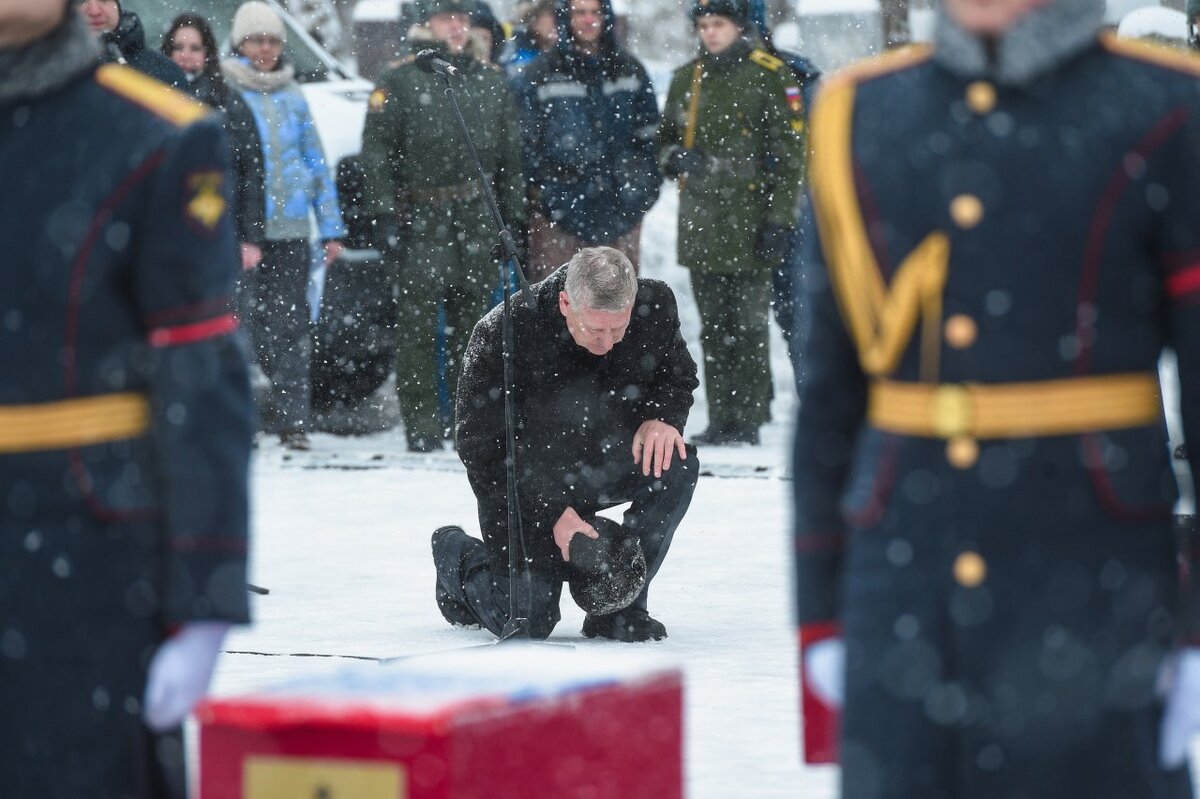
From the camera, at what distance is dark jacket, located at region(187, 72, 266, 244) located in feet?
33.3

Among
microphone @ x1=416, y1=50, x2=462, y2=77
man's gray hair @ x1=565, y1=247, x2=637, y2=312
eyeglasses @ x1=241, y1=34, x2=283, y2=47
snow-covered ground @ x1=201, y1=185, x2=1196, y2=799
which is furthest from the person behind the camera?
eyeglasses @ x1=241, y1=34, x2=283, y2=47

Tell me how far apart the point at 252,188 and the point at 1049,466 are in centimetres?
786

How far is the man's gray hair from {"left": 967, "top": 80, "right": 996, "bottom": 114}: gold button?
3.86 metres

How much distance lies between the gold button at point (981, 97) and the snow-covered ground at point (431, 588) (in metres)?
2.10

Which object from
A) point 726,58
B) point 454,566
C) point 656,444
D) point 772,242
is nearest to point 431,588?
point 454,566

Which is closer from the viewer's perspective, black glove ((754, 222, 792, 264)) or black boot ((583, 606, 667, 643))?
black boot ((583, 606, 667, 643))

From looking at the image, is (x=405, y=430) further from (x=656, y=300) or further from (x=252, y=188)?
(x=656, y=300)

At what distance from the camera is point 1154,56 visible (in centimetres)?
264

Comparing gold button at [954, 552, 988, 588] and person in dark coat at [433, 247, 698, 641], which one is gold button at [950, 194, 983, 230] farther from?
person in dark coat at [433, 247, 698, 641]

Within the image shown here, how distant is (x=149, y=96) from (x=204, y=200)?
157 mm

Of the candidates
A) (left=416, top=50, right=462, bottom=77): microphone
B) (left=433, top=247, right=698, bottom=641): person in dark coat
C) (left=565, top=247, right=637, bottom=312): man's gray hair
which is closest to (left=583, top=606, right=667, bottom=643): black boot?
(left=433, top=247, right=698, bottom=641): person in dark coat

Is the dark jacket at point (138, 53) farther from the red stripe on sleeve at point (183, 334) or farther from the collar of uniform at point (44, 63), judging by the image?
the red stripe on sleeve at point (183, 334)

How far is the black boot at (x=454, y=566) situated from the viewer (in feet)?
22.9

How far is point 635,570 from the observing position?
6723 mm
